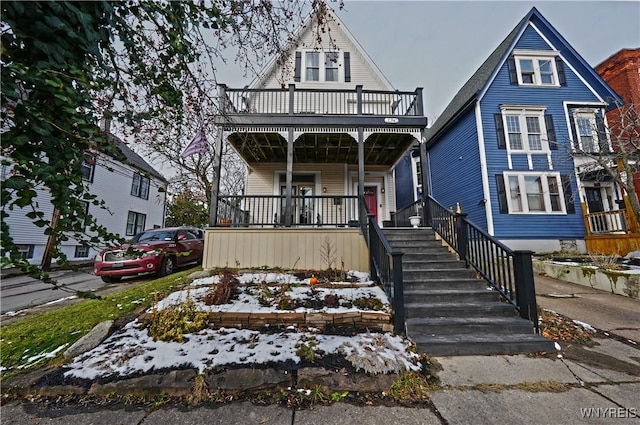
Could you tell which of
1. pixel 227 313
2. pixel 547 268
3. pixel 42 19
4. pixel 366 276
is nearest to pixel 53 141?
pixel 42 19

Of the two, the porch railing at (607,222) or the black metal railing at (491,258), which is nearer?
the black metal railing at (491,258)

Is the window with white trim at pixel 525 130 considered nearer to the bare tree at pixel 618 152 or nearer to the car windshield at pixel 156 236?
the bare tree at pixel 618 152

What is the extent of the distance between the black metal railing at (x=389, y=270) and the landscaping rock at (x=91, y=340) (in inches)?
144

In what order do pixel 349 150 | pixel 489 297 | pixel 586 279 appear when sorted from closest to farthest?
pixel 489 297
pixel 586 279
pixel 349 150

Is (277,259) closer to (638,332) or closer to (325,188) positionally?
(325,188)

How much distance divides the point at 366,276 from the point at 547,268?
5874 millimetres

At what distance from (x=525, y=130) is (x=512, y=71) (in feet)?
9.32

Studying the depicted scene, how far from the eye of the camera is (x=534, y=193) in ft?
33.1

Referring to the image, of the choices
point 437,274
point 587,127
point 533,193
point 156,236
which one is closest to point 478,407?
point 437,274

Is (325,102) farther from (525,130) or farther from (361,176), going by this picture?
(525,130)

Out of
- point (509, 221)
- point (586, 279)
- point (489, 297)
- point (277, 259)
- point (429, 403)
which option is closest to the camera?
point (429, 403)

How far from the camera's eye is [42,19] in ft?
5.04

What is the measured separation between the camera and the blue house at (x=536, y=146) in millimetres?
9797

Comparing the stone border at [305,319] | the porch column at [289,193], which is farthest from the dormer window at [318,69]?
the stone border at [305,319]
